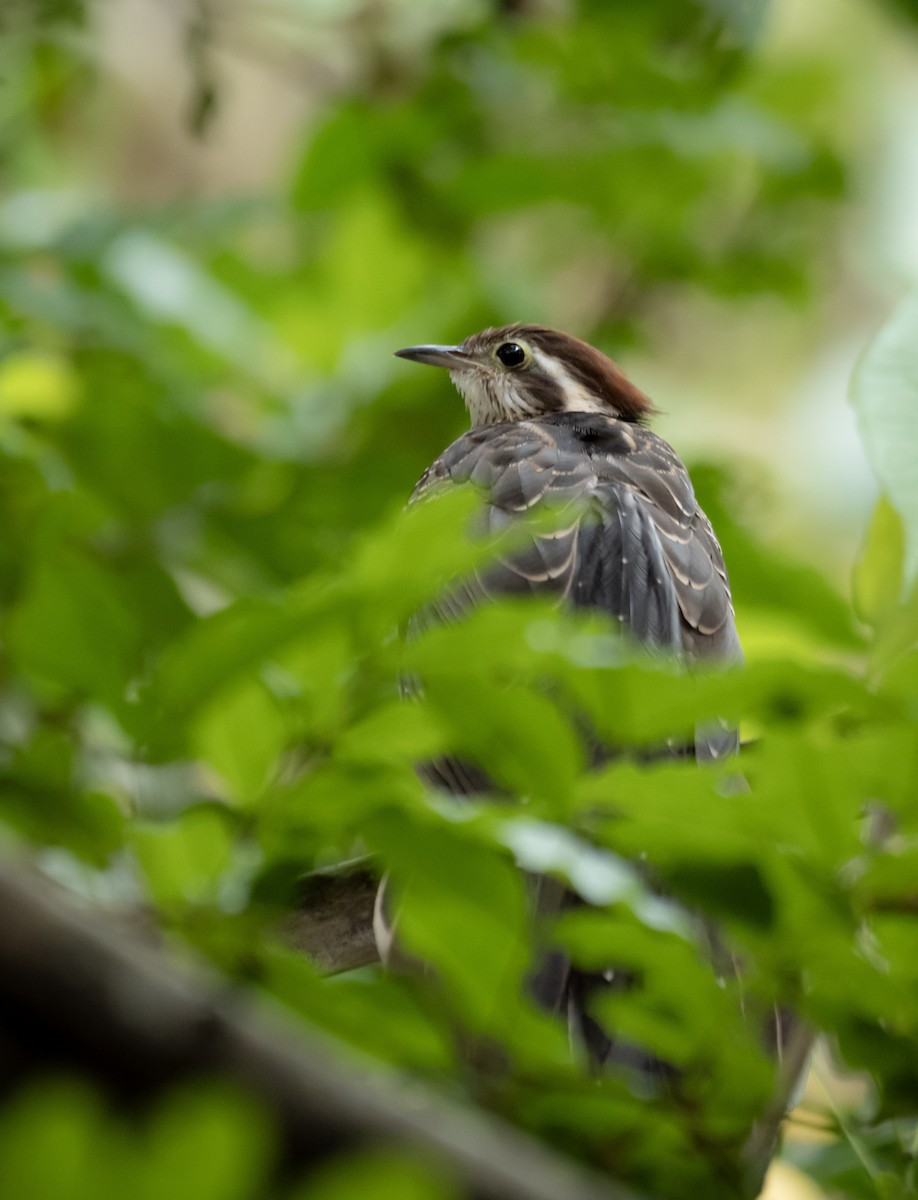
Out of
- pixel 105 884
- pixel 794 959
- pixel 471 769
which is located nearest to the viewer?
pixel 794 959

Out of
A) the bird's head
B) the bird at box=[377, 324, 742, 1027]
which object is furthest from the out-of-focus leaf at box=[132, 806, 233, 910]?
the bird's head

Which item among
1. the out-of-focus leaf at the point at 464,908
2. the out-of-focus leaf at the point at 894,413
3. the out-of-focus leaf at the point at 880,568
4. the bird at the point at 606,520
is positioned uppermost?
the out-of-focus leaf at the point at 894,413

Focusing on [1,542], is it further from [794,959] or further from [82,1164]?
[82,1164]

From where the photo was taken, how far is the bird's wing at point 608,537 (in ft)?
9.39

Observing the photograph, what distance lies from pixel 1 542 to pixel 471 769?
93 centimetres

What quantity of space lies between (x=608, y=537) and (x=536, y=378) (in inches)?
64.4

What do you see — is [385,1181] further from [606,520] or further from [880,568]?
[606,520]

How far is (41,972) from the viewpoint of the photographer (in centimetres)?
71

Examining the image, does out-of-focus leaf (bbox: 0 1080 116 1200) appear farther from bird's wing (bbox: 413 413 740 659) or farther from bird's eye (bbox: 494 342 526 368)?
bird's eye (bbox: 494 342 526 368)

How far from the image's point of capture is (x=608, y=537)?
300cm

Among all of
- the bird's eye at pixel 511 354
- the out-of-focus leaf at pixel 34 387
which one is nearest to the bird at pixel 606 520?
the bird's eye at pixel 511 354

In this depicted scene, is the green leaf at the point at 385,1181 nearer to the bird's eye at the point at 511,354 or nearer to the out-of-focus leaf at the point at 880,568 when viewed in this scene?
the out-of-focus leaf at the point at 880,568

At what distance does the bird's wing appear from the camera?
2.86m

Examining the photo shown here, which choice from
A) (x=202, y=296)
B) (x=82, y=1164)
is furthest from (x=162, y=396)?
(x=82, y=1164)
